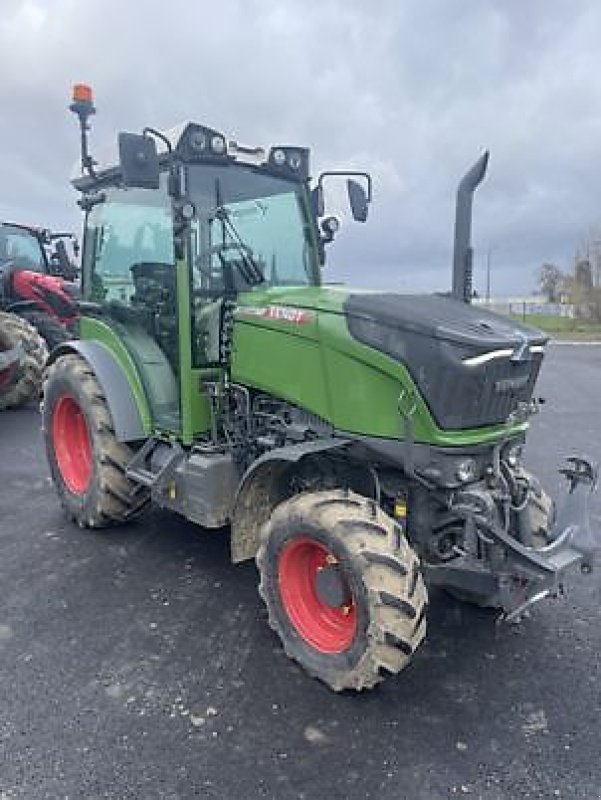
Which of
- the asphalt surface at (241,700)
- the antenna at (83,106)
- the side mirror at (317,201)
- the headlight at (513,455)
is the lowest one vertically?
the asphalt surface at (241,700)

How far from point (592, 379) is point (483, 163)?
12.6 metres

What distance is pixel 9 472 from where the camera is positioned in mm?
6496

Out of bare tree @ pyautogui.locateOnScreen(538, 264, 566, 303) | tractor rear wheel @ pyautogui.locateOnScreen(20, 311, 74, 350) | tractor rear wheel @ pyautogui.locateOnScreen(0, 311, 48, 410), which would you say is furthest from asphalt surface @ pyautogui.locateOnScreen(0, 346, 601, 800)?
bare tree @ pyautogui.locateOnScreen(538, 264, 566, 303)

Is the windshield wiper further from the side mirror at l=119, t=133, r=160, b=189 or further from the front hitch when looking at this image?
the front hitch

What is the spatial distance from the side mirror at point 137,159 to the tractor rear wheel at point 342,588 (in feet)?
5.76

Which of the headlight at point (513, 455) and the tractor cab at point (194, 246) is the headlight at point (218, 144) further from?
the headlight at point (513, 455)

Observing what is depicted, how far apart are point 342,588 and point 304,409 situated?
0.94 m

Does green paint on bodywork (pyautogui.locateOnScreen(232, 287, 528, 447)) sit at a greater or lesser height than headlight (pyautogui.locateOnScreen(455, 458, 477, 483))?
greater

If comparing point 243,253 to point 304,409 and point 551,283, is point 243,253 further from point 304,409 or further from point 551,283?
point 551,283

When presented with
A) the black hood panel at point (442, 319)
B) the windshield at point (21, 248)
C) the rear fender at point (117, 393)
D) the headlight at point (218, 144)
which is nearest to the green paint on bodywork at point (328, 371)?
the black hood panel at point (442, 319)

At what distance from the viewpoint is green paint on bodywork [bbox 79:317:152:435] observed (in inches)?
173

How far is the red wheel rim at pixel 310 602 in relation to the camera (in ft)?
10.5

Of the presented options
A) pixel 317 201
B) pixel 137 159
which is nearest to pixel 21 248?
pixel 317 201

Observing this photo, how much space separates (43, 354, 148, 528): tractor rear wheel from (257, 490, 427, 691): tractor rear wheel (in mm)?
1618
